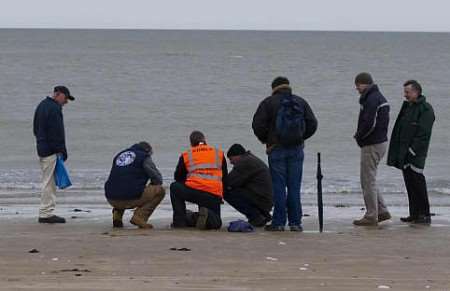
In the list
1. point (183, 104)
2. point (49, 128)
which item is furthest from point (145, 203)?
point (183, 104)

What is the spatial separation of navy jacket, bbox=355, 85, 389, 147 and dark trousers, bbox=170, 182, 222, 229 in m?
1.63

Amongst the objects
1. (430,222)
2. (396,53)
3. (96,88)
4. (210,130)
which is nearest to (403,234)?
(430,222)

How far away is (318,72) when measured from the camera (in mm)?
72250

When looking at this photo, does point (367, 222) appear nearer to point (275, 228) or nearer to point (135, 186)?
point (275, 228)

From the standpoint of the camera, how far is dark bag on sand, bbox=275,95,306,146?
1071cm

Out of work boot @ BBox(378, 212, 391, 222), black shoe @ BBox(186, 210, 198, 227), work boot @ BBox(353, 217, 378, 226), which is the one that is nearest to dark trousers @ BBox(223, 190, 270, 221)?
black shoe @ BBox(186, 210, 198, 227)

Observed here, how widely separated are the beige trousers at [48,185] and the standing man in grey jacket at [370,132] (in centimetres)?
319

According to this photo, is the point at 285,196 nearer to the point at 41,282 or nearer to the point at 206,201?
the point at 206,201

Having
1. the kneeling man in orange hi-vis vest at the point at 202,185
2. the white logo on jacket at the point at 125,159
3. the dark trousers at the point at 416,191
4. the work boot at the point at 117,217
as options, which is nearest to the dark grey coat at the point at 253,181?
the kneeling man in orange hi-vis vest at the point at 202,185

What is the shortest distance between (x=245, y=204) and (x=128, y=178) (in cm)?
128

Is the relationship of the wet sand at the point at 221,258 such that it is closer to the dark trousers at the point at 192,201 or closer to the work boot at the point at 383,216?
the work boot at the point at 383,216

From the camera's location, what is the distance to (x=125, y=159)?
11312 millimetres

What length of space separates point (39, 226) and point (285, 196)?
2.57 metres

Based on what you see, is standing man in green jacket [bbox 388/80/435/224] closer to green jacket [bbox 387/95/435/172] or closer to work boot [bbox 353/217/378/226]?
green jacket [bbox 387/95/435/172]
